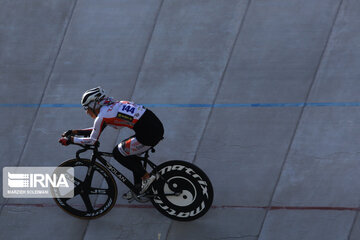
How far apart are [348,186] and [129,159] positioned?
10.4 ft

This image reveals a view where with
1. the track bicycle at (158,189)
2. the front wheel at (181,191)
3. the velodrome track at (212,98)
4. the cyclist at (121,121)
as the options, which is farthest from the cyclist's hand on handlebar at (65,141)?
the velodrome track at (212,98)

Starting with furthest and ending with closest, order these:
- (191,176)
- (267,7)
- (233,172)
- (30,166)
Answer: (267,7), (30,166), (233,172), (191,176)

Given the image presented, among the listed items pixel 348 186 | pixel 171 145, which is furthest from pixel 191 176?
pixel 348 186

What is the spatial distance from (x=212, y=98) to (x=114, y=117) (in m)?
2.67

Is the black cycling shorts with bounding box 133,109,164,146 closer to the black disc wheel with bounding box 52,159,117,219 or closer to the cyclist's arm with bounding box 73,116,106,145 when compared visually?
the cyclist's arm with bounding box 73,116,106,145

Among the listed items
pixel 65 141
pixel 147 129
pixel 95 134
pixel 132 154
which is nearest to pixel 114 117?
pixel 95 134

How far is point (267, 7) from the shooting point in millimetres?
11414

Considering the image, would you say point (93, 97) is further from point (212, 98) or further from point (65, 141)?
point (212, 98)

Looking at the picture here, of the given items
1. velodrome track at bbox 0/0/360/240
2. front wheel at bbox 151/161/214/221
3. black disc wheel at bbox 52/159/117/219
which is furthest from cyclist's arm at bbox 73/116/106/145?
velodrome track at bbox 0/0/360/240

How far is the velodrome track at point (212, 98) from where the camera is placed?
8.74m

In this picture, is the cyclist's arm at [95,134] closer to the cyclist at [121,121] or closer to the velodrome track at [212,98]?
the cyclist at [121,121]

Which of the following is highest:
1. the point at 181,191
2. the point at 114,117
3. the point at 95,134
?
the point at 114,117

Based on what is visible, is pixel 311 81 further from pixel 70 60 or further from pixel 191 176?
pixel 70 60

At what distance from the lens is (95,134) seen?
818 centimetres
